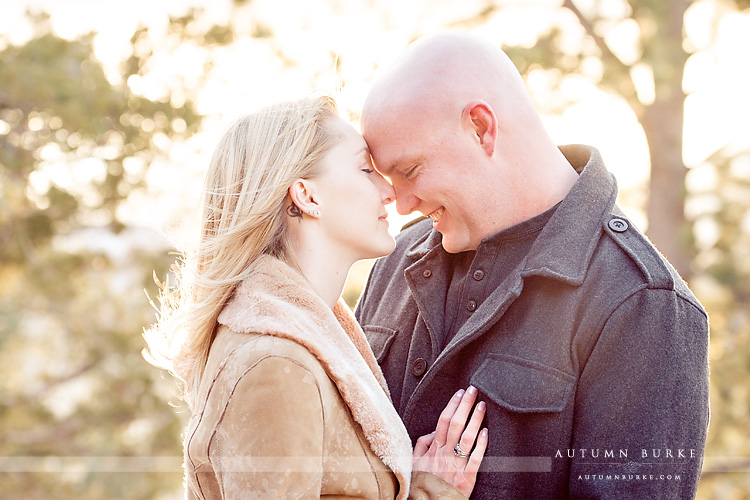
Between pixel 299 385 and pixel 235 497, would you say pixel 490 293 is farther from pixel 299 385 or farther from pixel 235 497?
pixel 235 497

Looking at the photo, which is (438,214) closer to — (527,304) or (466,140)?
(466,140)

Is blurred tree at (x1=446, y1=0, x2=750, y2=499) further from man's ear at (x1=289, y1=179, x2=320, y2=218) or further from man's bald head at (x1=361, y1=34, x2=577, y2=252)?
man's ear at (x1=289, y1=179, x2=320, y2=218)

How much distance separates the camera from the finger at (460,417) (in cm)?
206

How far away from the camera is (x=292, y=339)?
1.78m

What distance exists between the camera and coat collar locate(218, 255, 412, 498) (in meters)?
1.82

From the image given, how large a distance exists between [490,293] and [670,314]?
513 millimetres

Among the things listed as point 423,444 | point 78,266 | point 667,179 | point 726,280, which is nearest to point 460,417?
Answer: point 423,444

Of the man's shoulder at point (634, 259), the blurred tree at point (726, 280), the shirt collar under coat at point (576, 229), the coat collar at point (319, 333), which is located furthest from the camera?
the blurred tree at point (726, 280)

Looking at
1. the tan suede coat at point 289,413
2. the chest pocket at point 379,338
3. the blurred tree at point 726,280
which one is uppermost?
the tan suede coat at point 289,413

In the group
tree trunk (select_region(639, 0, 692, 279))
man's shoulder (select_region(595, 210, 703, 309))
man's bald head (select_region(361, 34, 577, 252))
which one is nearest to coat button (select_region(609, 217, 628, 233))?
man's shoulder (select_region(595, 210, 703, 309))

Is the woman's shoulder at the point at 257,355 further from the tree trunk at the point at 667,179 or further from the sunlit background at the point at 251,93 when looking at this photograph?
the tree trunk at the point at 667,179

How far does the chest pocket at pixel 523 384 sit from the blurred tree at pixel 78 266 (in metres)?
5.04

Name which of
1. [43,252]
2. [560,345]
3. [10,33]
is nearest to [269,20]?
[10,33]

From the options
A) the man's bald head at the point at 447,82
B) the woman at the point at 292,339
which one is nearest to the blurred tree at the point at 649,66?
the man's bald head at the point at 447,82
